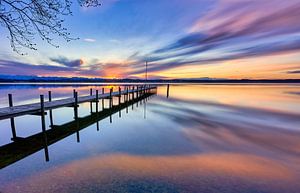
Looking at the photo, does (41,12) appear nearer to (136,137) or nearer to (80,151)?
(80,151)

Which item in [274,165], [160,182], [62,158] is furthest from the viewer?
[62,158]

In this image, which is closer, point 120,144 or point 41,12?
point 41,12

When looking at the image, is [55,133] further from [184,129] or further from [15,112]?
[184,129]

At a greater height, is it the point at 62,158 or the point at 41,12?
the point at 41,12

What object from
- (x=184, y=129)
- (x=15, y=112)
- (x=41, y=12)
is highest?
(x=41, y=12)

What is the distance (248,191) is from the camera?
576cm

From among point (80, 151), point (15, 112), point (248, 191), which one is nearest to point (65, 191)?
point (80, 151)

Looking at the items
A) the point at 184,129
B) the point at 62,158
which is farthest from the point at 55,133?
the point at 184,129

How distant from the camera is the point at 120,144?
10.1 metres

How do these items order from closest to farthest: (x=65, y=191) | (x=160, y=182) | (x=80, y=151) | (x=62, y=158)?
1. (x=65, y=191)
2. (x=160, y=182)
3. (x=62, y=158)
4. (x=80, y=151)

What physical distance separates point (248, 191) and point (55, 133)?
1020cm

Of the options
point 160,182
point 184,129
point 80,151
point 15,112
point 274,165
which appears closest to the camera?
point 160,182

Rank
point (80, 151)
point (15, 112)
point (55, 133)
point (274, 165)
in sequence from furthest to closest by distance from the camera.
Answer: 1. point (55, 133)
2. point (15, 112)
3. point (80, 151)
4. point (274, 165)

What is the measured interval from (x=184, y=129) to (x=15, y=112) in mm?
10397
